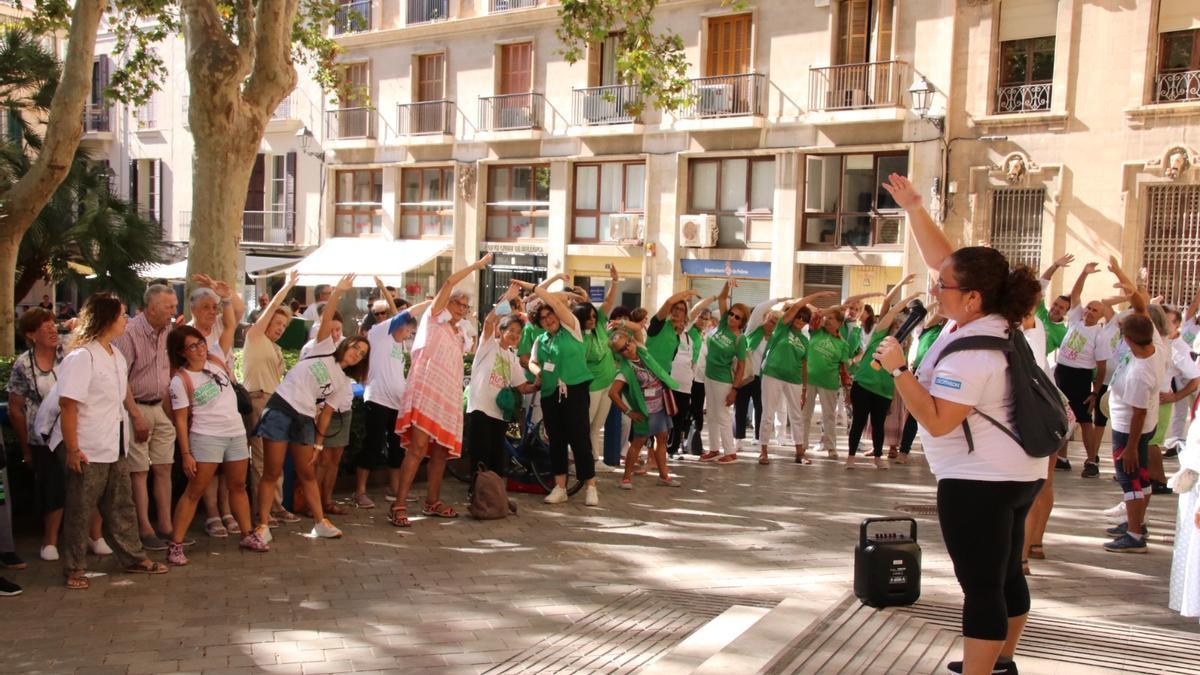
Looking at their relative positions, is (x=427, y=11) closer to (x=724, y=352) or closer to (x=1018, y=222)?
(x=1018, y=222)

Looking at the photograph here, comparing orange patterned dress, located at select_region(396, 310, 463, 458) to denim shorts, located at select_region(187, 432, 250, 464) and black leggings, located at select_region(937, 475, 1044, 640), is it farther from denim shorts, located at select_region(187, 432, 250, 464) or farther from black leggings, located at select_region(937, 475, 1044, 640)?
black leggings, located at select_region(937, 475, 1044, 640)

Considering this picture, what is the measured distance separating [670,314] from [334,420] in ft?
13.7

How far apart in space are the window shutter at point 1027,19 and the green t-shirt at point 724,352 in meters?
13.1

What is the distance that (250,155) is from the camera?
1183 cm

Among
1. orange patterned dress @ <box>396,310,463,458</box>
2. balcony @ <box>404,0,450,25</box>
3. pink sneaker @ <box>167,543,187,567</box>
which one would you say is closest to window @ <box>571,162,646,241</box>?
balcony @ <box>404,0,450,25</box>

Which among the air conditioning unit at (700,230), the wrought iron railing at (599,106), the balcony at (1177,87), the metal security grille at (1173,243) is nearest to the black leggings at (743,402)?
the metal security grille at (1173,243)

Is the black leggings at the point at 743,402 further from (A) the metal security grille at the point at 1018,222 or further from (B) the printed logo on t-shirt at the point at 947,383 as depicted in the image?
(A) the metal security grille at the point at 1018,222

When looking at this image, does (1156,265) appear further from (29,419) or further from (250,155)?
(29,419)

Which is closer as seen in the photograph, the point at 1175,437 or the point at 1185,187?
the point at 1175,437

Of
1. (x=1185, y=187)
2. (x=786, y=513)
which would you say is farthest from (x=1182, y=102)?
(x=786, y=513)

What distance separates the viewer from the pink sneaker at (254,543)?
757 centimetres

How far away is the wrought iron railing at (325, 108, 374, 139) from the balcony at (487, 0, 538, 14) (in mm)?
5176

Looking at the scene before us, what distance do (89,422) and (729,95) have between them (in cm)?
2085

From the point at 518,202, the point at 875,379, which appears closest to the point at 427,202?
the point at 518,202
